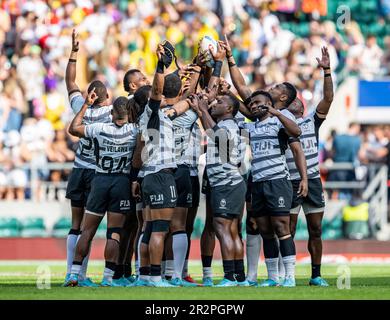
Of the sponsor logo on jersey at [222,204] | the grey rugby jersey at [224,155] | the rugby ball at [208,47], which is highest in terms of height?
the rugby ball at [208,47]

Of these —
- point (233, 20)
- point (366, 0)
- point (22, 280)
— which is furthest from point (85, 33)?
point (22, 280)

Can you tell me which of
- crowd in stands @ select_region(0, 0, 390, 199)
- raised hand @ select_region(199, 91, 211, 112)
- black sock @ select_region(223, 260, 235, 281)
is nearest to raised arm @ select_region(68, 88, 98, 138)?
raised hand @ select_region(199, 91, 211, 112)

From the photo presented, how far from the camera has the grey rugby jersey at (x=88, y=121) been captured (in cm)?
1484

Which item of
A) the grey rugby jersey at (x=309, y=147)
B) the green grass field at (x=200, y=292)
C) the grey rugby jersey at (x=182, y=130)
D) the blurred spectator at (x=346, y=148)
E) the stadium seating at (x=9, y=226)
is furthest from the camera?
the blurred spectator at (x=346, y=148)

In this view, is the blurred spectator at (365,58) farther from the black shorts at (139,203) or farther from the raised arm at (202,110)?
the black shorts at (139,203)

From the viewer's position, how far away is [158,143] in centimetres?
1384

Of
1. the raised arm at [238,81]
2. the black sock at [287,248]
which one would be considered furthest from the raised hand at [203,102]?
the black sock at [287,248]

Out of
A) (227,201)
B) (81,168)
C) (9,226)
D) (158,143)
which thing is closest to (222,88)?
(158,143)

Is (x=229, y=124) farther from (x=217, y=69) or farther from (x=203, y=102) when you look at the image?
(x=217, y=69)

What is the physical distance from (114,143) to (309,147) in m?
2.52

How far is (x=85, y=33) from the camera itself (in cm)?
2694

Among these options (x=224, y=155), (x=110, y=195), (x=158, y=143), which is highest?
(x=158, y=143)

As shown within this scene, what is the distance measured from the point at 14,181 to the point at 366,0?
450 inches

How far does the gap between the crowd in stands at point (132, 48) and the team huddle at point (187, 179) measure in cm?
927
